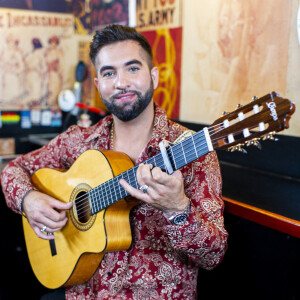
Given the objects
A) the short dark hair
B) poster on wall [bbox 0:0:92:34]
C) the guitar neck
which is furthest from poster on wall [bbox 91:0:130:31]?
the guitar neck

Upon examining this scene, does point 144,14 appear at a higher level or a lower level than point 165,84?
higher

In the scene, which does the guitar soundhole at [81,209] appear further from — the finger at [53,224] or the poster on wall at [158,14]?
the poster on wall at [158,14]

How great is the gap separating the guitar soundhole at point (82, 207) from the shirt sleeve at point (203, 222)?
0.40m

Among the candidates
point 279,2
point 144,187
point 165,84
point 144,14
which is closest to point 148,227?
point 144,187

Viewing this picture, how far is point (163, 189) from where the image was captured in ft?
3.80

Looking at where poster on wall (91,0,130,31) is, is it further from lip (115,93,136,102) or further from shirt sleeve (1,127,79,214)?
lip (115,93,136,102)

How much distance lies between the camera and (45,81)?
3.68 meters

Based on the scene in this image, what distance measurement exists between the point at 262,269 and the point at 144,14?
6.52 feet

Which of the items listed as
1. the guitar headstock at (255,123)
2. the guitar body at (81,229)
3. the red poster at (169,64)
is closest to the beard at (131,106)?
the guitar body at (81,229)

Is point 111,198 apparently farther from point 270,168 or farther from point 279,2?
point 279,2

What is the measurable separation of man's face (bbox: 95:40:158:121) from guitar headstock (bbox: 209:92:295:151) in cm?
53

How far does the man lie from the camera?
4.00 ft

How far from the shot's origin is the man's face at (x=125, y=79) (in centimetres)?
158

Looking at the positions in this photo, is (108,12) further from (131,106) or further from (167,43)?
(131,106)
